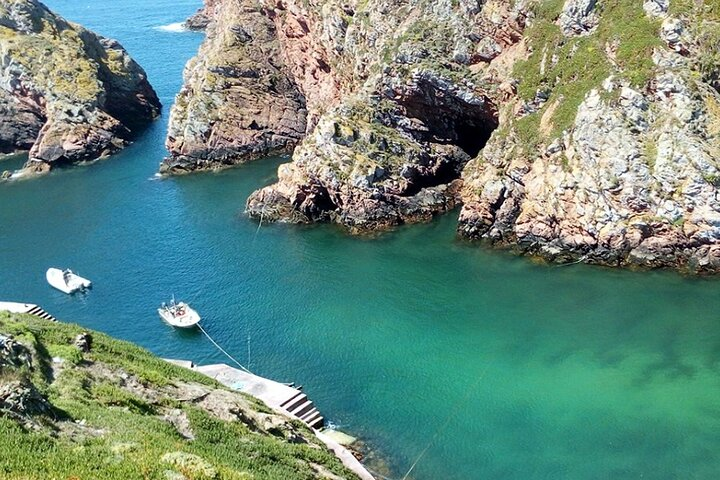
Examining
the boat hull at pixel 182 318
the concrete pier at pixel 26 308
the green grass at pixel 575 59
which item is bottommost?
the concrete pier at pixel 26 308

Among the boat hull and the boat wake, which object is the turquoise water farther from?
the boat wake

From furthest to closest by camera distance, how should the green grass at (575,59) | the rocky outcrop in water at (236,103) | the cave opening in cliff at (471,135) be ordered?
the rocky outcrop in water at (236,103), the cave opening in cliff at (471,135), the green grass at (575,59)

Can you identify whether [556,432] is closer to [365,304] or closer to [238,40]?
[365,304]

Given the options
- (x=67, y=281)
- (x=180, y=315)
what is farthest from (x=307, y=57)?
(x=180, y=315)

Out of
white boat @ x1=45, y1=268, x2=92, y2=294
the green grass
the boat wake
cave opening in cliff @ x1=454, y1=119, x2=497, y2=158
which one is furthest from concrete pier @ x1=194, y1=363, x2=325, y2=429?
the boat wake

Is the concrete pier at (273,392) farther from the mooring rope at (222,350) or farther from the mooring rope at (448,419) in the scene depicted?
the mooring rope at (448,419)

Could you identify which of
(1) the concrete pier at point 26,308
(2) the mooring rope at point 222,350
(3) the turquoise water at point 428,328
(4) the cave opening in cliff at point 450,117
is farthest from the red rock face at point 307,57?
(1) the concrete pier at point 26,308

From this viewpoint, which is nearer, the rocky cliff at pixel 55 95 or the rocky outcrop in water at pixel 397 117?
the rocky outcrop in water at pixel 397 117
